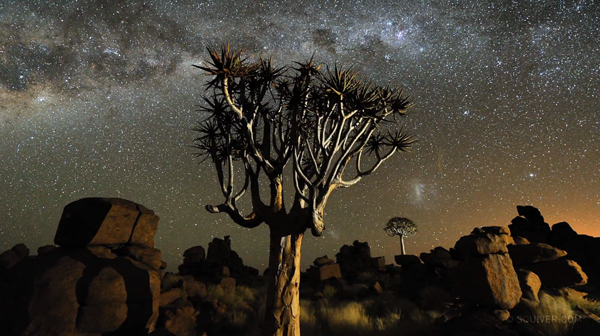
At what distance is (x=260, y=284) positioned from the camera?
20.0 meters

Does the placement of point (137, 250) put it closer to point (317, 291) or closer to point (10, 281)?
point (10, 281)

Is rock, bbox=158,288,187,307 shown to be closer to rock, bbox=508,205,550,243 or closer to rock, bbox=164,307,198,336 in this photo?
rock, bbox=164,307,198,336

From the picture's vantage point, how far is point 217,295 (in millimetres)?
14086

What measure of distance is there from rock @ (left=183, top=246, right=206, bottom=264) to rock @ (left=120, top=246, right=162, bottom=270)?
32.4 feet

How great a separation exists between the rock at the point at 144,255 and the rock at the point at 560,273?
14.4 meters

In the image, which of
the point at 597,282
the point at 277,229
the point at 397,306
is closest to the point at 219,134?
the point at 277,229

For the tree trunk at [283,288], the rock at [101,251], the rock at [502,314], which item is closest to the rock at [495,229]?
the rock at [502,314]

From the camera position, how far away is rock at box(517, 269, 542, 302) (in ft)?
35.9

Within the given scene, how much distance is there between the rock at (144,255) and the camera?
981cm

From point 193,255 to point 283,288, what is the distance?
13.1 metres

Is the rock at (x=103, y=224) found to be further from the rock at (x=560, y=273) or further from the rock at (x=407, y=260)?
the rock at (x=560, y=273)

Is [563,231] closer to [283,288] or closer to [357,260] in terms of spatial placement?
[357,260]

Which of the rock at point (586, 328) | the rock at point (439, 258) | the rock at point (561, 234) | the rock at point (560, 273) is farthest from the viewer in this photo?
the rock at point (561, 234)

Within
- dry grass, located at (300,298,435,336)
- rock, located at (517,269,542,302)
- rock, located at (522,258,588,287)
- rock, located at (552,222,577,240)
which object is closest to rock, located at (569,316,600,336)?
dry grass, located at (300,298,435,336)
